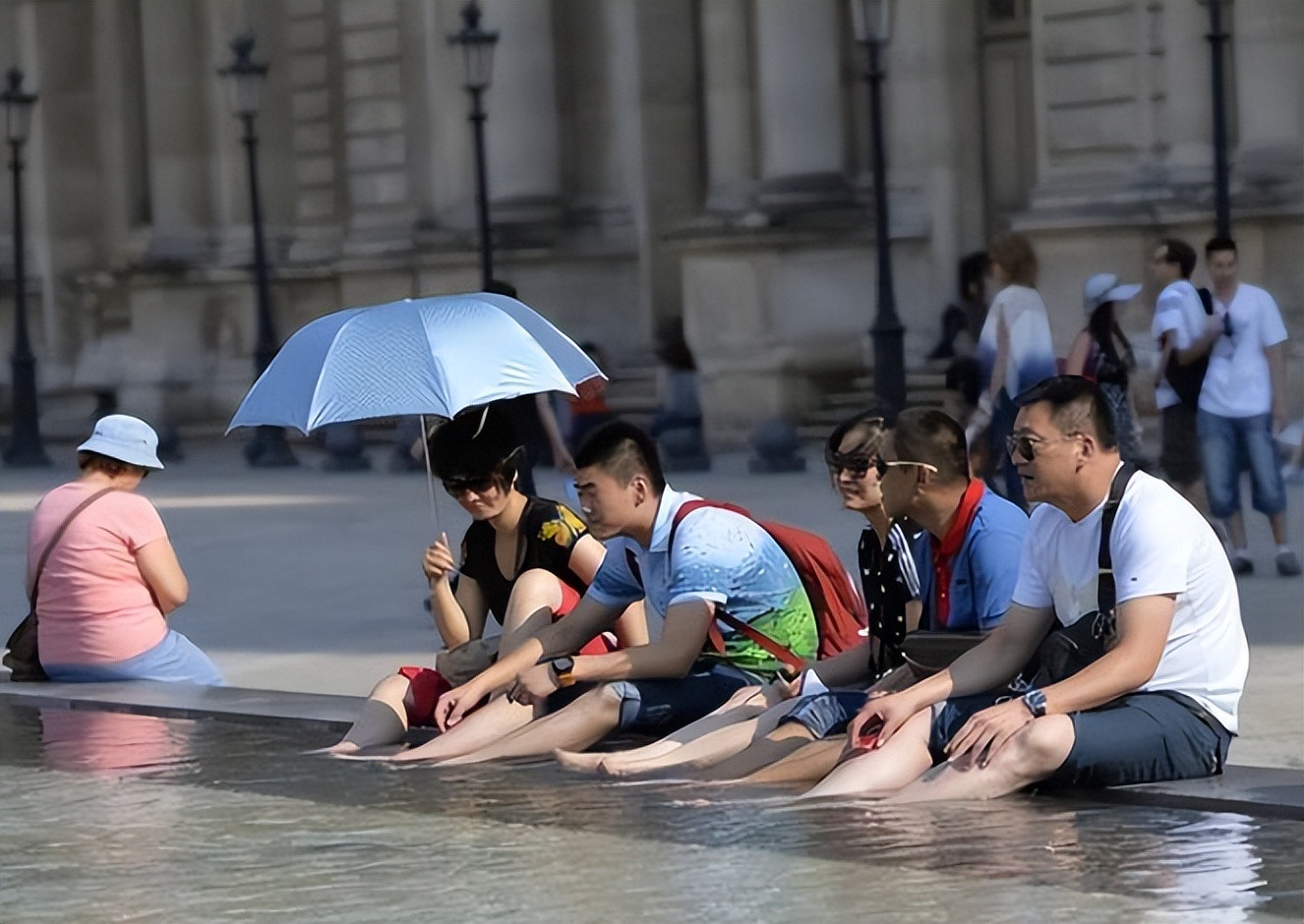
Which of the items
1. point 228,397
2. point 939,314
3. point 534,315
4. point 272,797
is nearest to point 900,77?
point 939,314

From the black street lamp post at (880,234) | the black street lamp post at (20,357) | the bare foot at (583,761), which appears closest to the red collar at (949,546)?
the bare foot at (583,761)

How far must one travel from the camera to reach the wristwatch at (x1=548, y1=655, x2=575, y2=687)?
8.45 metres

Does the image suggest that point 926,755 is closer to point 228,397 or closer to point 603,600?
point 603,600

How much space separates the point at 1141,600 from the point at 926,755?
0.72 meters

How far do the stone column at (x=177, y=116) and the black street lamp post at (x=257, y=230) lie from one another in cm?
449

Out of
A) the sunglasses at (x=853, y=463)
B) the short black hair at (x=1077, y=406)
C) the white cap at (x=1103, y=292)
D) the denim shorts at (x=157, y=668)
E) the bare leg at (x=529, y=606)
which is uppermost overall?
the white cap at (x=1103, y=292)

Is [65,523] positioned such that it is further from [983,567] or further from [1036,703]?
[1036,703]

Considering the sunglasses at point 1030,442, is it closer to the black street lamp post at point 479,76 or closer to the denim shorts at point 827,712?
the denim shorts at point 827,712

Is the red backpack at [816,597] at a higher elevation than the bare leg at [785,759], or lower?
higher

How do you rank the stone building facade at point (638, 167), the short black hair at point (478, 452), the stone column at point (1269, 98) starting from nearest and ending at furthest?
the short black hair at point (478, 452) → the stone column at point (1269, 98) → the stone building facade at point (638, 167)

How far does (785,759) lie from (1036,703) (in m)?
0.91

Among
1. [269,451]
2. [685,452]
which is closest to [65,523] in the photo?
[685,452]

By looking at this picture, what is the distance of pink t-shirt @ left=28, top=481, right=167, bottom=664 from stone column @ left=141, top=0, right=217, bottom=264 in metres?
24.1

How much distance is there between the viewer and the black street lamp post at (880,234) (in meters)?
20.5
